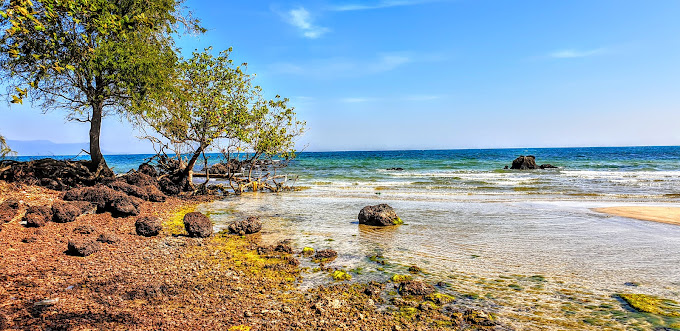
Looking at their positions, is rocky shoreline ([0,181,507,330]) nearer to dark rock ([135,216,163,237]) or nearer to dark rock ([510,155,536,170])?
dark rock ([135,216,163,237])

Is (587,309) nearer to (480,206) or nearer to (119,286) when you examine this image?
(119,286)

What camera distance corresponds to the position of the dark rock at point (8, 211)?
9067 mm

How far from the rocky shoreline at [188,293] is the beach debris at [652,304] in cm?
235

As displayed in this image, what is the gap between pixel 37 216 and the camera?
9.27 metres

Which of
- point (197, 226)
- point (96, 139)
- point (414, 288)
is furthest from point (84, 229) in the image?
point (96, 139)

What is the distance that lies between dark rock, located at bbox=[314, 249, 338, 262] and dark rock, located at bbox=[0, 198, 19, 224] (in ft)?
25.3

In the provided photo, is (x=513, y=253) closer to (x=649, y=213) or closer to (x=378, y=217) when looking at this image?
(x=378, y=217)

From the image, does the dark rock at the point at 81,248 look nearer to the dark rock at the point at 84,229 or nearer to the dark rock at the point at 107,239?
the dark rock at the point at 107,239

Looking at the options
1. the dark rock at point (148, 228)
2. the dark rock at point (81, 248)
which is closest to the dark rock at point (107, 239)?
the dark rock at point (81, 248)

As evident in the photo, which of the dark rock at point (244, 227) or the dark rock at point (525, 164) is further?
the dark rock at point (525, 164)

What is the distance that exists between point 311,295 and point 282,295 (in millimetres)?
443

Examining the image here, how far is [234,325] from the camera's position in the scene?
4602mm

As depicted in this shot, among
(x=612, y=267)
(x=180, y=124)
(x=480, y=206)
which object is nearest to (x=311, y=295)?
(x=612, y=267)

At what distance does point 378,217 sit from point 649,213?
10.4 m
